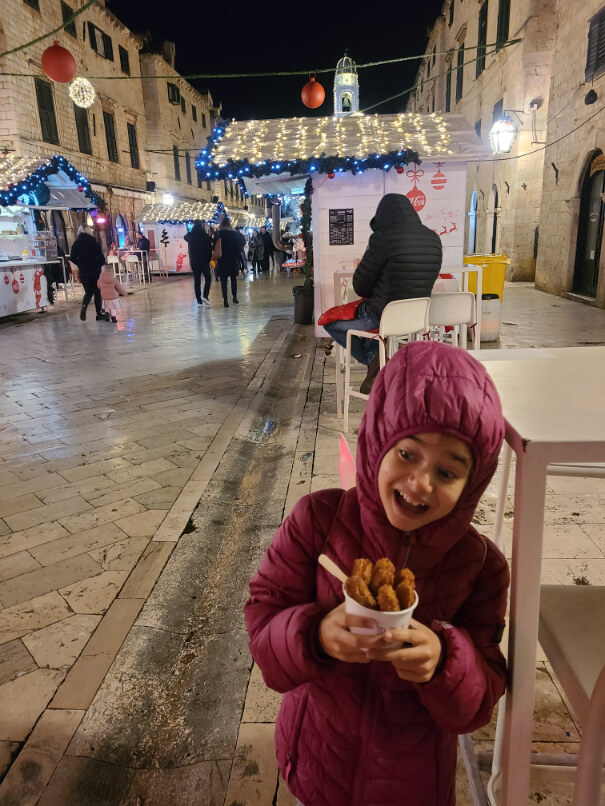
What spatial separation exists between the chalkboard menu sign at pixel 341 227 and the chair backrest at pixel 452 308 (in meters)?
4.17

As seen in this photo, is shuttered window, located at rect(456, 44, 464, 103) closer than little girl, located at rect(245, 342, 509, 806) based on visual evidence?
No

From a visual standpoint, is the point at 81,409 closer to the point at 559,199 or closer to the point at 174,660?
the point at 174,660

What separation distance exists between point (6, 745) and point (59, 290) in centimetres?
1773

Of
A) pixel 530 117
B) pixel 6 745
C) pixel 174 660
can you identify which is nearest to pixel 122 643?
pixel 174 660

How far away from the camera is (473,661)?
1066 mm

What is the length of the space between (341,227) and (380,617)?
8309mm

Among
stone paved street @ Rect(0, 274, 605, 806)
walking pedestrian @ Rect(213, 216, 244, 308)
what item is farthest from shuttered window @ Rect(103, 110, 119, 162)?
stone paved street @ Rect(0, 274, 605, 806)

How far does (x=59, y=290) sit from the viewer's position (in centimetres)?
1752

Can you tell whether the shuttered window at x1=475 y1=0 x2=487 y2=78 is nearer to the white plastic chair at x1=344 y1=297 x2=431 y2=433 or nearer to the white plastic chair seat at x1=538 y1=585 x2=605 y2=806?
the white plastic chair at x1=344 y1=297 x2=431 y2=433

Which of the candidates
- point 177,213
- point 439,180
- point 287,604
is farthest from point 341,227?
point 177,213

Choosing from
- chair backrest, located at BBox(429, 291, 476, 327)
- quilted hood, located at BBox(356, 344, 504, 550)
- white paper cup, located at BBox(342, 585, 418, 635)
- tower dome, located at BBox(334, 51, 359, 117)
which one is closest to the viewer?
white paper cup, located at BBox(342, 585, 418, 635)

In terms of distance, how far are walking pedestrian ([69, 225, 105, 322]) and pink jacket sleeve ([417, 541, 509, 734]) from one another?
11.2m

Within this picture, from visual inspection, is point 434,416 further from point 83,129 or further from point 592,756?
point 83,129

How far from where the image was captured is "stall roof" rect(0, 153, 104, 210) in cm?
1157
